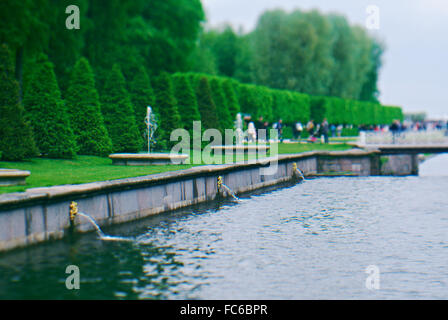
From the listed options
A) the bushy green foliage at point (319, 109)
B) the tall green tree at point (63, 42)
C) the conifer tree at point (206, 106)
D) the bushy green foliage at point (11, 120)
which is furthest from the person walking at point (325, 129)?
the bushy green foliage at point (11, 120)

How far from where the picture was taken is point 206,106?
3803cm

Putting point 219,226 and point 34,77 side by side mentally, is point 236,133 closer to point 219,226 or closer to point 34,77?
point 34,77

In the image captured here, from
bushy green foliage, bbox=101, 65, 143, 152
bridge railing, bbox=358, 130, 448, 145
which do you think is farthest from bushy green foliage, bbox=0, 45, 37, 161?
bridge railing, bbox=358, 130, 448, 145

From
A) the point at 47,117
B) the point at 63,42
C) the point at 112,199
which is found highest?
the point at 63,42

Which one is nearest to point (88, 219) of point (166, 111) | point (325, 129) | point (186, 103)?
point (166, 111)

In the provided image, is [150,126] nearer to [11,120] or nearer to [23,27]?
[23,27]

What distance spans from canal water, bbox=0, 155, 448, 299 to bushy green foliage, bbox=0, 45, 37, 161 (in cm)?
634

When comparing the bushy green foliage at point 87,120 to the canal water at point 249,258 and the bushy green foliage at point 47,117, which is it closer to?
the bushy green foliage at point 47,117

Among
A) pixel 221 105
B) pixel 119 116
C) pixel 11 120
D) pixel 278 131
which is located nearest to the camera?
pixel 11 120

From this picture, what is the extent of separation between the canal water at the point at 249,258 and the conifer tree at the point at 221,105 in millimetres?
21020

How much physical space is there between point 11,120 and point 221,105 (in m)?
20.7

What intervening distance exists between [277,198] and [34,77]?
9423 mm

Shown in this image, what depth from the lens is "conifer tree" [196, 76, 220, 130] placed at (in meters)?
37.8

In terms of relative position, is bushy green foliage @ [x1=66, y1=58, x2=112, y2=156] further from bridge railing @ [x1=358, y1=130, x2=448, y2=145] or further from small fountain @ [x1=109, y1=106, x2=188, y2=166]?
bridge railing @ [x1=358, y1=130, x2=448, y2=145]
